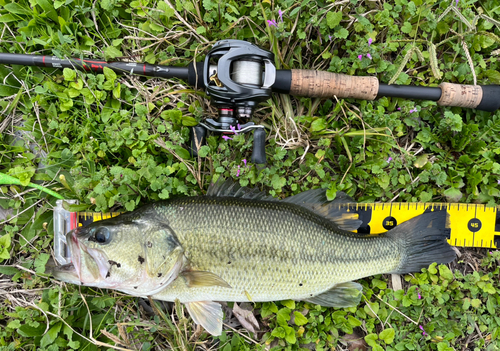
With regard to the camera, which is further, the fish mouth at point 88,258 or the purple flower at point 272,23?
the purple flower at point 272,23

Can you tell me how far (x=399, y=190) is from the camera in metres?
2.93

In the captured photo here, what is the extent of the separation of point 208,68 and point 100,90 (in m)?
1.14

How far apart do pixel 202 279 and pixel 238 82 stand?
5.13 ft

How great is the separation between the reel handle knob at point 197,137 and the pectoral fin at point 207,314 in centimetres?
131

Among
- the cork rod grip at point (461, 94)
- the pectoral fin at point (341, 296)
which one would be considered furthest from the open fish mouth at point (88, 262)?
the cork rod grip at point (461, 94)

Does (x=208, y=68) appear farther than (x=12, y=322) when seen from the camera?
No

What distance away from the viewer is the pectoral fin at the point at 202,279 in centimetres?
233

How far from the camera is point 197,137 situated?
2.67 metres

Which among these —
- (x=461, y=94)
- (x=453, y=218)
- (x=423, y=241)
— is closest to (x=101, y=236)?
(x=423, y=241)

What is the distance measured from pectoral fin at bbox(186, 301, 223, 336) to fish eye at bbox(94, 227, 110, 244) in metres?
0.88

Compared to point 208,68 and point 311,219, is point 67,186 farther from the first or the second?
point 311,219

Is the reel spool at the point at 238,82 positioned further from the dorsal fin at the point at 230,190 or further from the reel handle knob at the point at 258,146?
the dorsal fin at the point at 230,190

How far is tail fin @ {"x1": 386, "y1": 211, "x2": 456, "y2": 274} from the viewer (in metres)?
2.74

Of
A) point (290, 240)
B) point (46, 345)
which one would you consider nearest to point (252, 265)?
point (290, 240)
